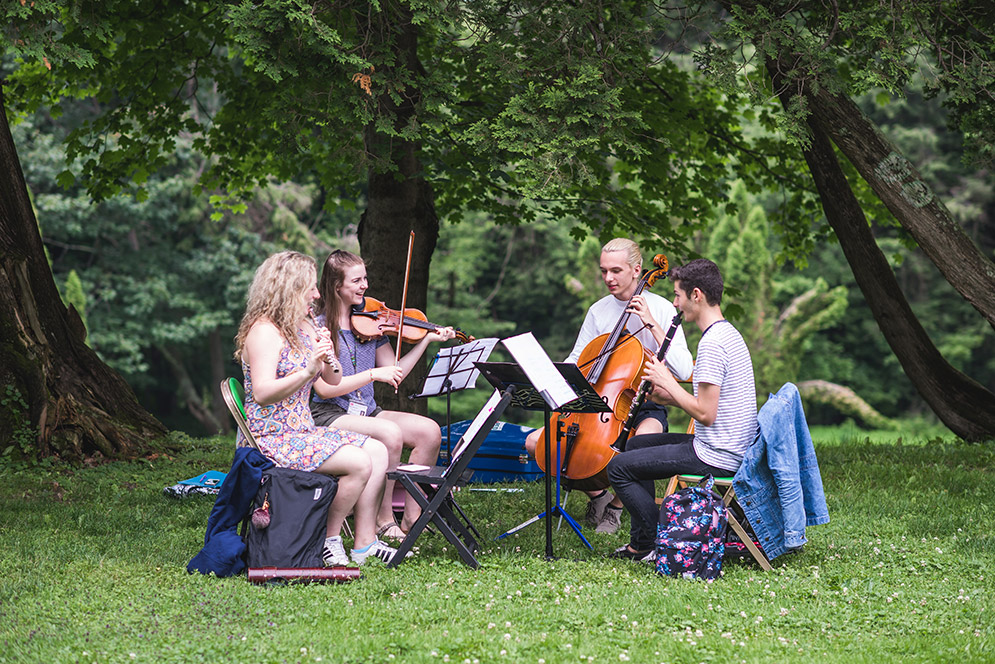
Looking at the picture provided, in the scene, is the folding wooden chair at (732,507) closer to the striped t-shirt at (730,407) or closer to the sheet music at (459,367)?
the striped t-shirt at (730,407)

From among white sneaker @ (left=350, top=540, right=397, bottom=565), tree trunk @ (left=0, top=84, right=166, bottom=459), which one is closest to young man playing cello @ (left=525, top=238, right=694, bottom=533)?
white sneaker @ (left=350, top=540, right=397, bottom=565)

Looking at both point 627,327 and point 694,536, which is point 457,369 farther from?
point 694,536

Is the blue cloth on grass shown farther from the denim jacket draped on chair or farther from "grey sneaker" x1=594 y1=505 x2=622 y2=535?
the denim jacket draped on chair

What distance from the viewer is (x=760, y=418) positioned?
4.70 metres

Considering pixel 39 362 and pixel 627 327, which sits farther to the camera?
pixel 39 362

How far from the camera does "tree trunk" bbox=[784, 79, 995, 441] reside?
821cm

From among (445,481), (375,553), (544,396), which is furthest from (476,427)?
(375,553)

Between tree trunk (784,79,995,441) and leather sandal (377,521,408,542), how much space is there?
4828 mm

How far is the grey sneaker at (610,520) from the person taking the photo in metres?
5.67

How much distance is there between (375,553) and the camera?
4.83 metres

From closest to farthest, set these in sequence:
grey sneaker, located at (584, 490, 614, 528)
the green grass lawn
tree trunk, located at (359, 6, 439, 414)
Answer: the green grass lawn
grey sneaker, located at (584, 490, 614, 528)
tree trunk, located at (359, 6, 439, 414)

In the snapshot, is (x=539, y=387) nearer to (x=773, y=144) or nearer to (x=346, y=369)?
(x=346, y=369)

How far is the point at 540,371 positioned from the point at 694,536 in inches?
42.3

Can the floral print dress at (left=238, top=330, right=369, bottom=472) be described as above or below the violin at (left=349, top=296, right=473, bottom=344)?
below
